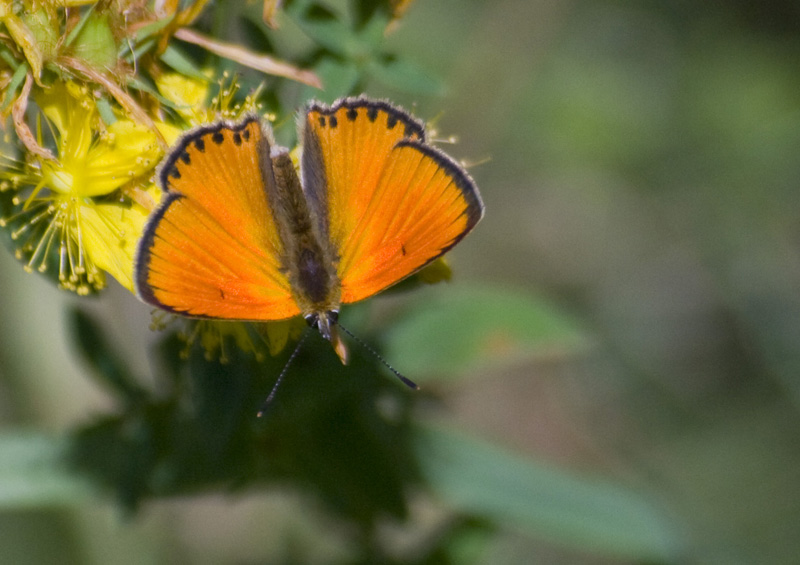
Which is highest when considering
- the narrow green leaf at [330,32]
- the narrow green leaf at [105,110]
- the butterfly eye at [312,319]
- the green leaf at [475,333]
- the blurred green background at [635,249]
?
the blurred green background at [635,249]

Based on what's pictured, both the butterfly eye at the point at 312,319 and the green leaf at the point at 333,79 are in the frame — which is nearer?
the butterfly eye at the point at 312,319

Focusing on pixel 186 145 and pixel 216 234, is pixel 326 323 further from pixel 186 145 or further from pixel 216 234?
pixel 186 145

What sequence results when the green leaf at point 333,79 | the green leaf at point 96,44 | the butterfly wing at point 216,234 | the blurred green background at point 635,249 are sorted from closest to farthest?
the butterfly wing at point 216,234, the green leaf at point 96,44, the green leaf at point 333,79, the blurred green background at point 635,249

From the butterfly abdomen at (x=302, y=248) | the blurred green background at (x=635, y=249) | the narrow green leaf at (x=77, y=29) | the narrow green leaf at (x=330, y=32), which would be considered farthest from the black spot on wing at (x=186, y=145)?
the blurred green background at (x=635, y=249)

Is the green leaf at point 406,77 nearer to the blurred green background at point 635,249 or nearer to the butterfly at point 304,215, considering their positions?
the butterfly at point 304,215

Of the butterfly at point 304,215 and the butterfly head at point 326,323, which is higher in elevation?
the butterfly at point 304,215

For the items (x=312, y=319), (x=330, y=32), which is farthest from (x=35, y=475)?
(x=330, y=32)
